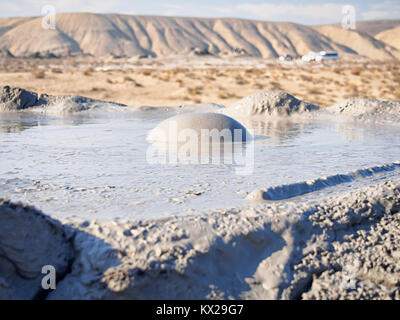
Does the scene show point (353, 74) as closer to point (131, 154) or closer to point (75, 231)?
point (131, 154)

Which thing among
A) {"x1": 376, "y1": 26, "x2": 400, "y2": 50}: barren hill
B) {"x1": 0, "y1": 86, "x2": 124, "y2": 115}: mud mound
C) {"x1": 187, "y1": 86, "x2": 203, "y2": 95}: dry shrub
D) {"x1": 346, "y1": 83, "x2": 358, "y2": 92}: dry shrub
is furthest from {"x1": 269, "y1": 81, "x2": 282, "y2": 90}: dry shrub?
{"x1": 376, "y1": 26, "x2": 400, "y2": 50}: barren hill

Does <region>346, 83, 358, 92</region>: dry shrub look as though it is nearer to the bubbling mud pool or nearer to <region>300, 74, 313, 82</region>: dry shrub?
<region>300, 74, 313, 82</region>: dry shrub

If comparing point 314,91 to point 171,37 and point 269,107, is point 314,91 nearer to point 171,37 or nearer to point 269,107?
point 269,107

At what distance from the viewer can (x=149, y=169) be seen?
4875mm

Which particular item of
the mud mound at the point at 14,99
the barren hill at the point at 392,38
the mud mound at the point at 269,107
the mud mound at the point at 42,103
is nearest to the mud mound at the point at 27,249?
the mud mound at the point at 269,107

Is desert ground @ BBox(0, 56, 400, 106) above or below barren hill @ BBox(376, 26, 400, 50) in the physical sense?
below

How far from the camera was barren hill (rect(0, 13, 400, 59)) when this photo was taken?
6344 centimetres

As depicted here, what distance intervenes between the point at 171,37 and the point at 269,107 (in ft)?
207

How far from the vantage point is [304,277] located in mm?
2885

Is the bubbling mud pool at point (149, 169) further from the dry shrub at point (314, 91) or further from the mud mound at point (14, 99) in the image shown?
the dry shrub at point (314, 91)

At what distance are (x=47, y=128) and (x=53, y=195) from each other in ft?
16.0

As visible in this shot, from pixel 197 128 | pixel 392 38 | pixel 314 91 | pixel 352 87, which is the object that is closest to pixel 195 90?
pixel 314 91

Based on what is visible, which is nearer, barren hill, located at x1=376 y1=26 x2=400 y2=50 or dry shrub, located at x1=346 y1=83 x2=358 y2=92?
dry shrub, located at x1=346 y1=83 x2=358 y2=92

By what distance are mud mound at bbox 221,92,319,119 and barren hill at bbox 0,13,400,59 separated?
A: 53.7 m
